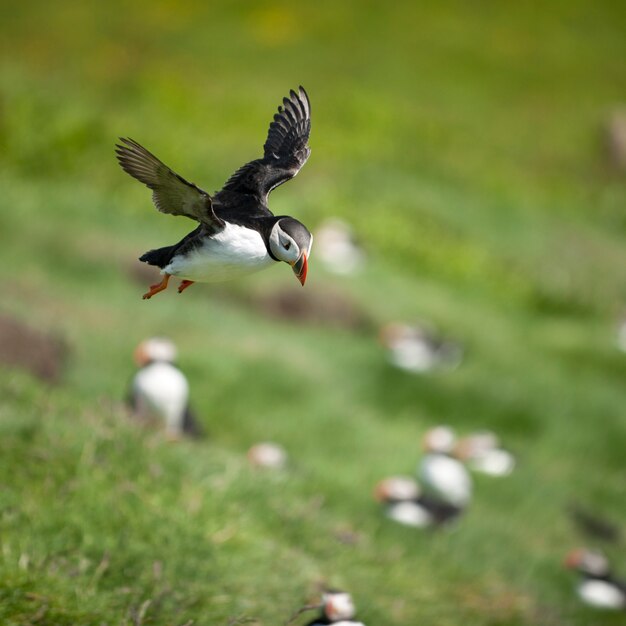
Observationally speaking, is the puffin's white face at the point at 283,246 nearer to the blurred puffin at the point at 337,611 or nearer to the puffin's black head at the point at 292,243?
the puffin's black head at the point at 292,243

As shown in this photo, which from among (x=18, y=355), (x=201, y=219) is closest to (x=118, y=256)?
(x=18, y=355)

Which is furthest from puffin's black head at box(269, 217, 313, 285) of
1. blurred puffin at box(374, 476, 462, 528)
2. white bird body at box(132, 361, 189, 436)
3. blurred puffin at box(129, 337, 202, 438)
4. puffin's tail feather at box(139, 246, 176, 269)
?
blurred puffin at box(374, 476, 462, 528)

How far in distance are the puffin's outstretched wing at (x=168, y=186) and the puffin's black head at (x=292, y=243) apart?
246 millimetres

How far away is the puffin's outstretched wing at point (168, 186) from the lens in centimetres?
421

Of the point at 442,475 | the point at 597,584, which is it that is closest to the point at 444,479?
the point at 442,475

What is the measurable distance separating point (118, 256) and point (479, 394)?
4979 millimetres

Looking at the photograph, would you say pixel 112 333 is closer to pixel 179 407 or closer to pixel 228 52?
pixel 179 407

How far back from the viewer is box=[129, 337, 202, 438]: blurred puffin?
9125mm

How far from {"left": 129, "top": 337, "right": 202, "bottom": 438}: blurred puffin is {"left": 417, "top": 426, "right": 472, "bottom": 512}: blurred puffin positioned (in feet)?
8.23

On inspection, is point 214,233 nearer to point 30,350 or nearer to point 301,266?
point 301,266

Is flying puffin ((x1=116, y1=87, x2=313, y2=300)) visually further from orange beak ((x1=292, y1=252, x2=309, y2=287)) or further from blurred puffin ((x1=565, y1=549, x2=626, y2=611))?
blurred puffin ((x1=565, y1=549, x2=626, y2=611))

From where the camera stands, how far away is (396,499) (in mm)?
10141

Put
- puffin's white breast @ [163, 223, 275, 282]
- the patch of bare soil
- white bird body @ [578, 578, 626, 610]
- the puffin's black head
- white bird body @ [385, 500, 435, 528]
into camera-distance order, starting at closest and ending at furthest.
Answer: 1. the puffin's black head
2. puffin's white breast @ [163, 223, 275, 282]
3. white bird body @ [385, 500, 435, 528]
4. white bird body @ [578, 578, 626, 610]
5. the patch of bare soil

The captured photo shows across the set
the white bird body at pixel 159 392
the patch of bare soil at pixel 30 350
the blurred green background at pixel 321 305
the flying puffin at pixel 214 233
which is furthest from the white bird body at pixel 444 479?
the flying puffin at pixel 214 233
